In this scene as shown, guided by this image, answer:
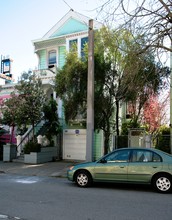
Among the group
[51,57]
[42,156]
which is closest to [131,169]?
[42,156]

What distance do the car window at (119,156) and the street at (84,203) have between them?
0.95 meters

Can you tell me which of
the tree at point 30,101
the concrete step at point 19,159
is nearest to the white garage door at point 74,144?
the tree at point 30,101

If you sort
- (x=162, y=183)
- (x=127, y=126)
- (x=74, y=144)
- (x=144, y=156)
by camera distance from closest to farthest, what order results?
(x=162, y=183) → (x=144, y=156) → (x=127, y=126) → (x=74, y=144)

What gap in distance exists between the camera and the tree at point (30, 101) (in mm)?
16766

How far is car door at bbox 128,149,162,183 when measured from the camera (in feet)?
28.1

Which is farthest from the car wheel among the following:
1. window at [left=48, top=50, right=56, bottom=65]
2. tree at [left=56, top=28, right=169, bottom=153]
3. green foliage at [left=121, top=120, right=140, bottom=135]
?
window at [left=48, top=50, right=56, bottom=65]

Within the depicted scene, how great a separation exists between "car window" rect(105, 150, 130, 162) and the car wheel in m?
0.86

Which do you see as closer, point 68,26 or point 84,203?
point 84,203

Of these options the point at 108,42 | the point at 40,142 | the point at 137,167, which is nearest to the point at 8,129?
the point at 40,142

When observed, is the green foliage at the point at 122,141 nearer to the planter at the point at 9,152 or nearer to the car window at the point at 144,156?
the car window at the point at 144,156

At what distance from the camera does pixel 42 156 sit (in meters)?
17.1

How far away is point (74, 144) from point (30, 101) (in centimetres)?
444

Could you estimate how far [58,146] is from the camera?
19.1 m

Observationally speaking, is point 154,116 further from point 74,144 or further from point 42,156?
point 42,156
